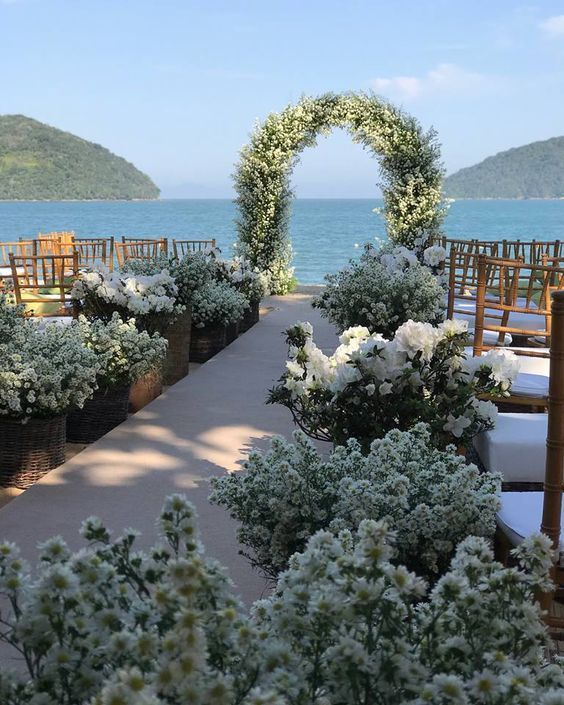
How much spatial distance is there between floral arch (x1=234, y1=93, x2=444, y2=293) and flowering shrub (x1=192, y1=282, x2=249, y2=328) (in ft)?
13.4

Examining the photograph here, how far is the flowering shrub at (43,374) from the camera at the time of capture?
3.92 meters

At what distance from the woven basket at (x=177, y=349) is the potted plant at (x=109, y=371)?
1.36 meters

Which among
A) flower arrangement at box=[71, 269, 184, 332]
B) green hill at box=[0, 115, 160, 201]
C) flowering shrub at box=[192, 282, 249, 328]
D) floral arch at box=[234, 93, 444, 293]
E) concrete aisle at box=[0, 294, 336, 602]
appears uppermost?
green hill at box=[0, 115, 160, 201]

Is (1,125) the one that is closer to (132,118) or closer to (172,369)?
(132,118)

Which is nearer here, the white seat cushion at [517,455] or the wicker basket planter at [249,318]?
the white seat cushion at [517,455]

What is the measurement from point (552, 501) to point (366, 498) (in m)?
0.41

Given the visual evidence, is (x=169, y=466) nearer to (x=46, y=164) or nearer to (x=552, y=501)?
(x=552, y=501)

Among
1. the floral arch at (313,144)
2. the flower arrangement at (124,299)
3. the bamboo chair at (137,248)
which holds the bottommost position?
the flower arrangement at (124,299)

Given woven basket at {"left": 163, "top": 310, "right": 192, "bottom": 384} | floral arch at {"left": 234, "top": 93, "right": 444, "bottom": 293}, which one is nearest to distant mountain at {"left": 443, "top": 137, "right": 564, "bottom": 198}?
floral arch at {"left": 234, "top": 93, "right": 444, "bottom": 293}

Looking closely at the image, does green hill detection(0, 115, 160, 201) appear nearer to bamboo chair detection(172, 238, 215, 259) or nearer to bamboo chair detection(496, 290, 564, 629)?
bamboo chair detection(172, 238, 215, 259)

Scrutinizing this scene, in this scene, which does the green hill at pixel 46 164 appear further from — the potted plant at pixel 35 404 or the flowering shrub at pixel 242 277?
the potted plant at pixel 35 404

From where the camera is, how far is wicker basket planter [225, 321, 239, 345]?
27.2 feet

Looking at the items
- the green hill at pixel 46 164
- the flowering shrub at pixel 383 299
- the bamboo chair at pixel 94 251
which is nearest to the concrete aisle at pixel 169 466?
the flowering shrub at pixel 383 299

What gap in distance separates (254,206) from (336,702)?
457 inches
